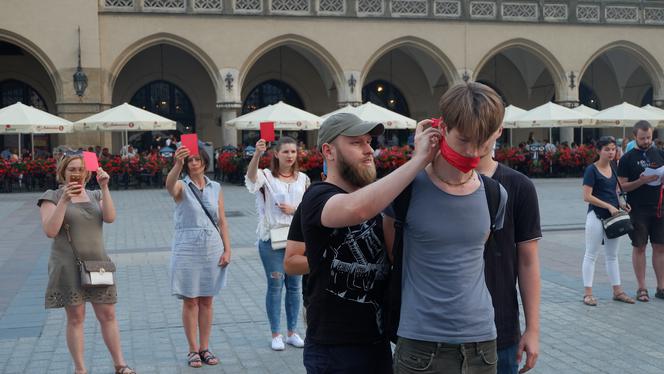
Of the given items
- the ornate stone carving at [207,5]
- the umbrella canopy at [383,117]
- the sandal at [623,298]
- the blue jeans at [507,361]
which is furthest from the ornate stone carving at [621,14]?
the blue jeans at [507,361]

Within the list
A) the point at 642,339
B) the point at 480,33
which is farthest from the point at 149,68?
the point at 642,339

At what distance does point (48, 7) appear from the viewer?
22859 millimetres

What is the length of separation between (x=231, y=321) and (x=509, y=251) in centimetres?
420

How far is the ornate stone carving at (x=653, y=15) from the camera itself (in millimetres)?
28609

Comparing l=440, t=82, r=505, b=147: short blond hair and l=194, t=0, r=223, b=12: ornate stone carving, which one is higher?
l=194, t=0, r=223, b=12: ornate stone carving

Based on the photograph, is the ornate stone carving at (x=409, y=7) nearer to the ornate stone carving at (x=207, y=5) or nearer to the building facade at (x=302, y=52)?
the building facade at (x=302, y=52)

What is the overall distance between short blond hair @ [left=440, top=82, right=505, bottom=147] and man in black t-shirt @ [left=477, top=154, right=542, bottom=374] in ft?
2.05

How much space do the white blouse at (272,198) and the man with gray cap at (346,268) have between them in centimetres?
281

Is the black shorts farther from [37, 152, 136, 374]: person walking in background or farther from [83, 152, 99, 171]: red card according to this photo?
[83, 152, 99, 171]: red card

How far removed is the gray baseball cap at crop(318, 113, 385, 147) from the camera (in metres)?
2.92

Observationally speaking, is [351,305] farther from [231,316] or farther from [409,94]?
[409,94]

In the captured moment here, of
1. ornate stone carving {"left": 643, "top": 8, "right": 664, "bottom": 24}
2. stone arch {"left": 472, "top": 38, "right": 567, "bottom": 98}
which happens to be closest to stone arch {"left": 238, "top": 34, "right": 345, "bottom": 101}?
stone arch {"left": 472, "top": 38, "right": 567, "bottom": 98}

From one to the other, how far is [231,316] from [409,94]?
24.6 metres

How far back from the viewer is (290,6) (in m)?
24.8
